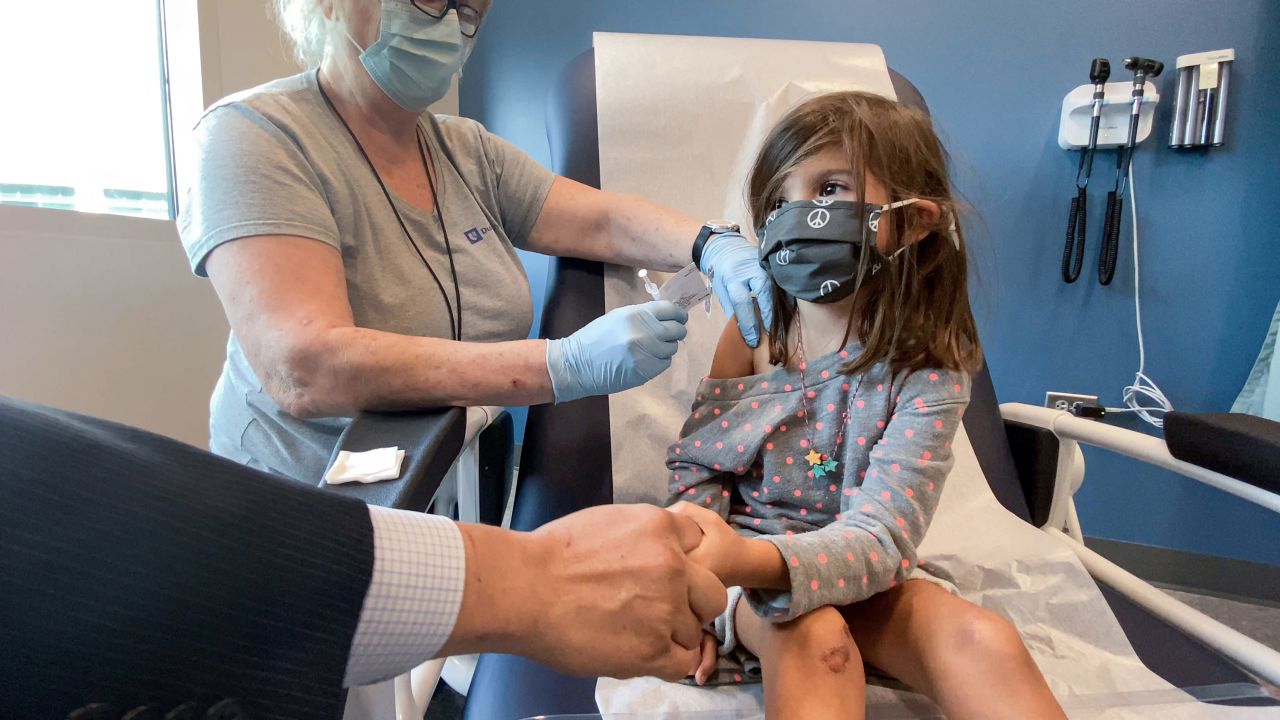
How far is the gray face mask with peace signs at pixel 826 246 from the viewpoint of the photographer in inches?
38.3

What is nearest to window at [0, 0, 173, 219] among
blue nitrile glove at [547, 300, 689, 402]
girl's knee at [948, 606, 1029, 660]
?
blue nitrile glove at [547, 300, 689, 402]

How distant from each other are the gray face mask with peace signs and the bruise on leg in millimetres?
462

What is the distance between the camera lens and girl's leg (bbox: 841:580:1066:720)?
29.0 inches

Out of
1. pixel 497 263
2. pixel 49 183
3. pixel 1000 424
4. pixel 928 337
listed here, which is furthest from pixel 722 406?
pixel 49 183

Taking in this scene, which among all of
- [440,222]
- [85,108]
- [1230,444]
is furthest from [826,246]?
[85,108]

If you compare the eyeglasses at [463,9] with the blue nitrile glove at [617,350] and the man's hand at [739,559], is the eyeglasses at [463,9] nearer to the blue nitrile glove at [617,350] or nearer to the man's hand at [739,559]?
the blue nitrile glove at [617,350]

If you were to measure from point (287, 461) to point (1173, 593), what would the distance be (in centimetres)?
249

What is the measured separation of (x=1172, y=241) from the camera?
2055mm

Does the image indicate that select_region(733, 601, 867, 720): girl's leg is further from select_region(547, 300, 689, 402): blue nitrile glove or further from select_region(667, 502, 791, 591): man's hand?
select_region(547, 300, 689, 402): blue nitrile glove

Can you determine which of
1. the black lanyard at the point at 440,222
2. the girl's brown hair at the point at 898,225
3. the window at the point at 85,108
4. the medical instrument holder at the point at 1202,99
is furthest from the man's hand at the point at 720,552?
the medical instrument holder at the point at 1202,99

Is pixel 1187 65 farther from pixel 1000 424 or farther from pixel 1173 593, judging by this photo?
pixel 1173 593

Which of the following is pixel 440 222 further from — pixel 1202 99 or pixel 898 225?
pixel 1202 99

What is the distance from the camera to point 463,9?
1.23m

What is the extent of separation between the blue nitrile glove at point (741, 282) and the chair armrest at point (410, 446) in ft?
1.63
